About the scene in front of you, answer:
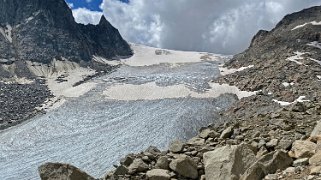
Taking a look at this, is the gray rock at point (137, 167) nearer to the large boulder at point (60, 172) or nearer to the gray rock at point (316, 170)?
the large boulder at point (60, 172)

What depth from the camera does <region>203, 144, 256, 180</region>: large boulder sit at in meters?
11.8

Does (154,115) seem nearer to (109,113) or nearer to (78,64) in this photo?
(109,113)

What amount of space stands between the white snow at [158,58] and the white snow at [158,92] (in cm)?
5070

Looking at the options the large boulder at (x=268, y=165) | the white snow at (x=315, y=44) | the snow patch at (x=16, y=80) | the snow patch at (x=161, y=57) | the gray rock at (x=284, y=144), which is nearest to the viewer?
the large boulder at (x=268, y=165)

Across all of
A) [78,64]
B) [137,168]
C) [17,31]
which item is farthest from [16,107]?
[137,168]

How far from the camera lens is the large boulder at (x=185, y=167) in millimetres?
13086

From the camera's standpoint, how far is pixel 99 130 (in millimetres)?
60219

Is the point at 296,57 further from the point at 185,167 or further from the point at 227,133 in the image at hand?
the point at 185,167

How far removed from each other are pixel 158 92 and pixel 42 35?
68153 millimetres

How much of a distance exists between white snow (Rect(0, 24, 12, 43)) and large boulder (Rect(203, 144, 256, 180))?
424 feet

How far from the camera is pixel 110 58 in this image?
149m

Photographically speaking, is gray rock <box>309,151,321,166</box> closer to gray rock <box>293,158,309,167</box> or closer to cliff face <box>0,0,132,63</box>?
gray rock <box>293,158,309,167</box>

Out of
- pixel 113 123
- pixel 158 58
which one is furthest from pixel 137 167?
pixel 158 58

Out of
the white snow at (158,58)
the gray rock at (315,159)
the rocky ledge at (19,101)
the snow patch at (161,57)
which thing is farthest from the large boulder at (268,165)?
the snow patch at (161,57)
